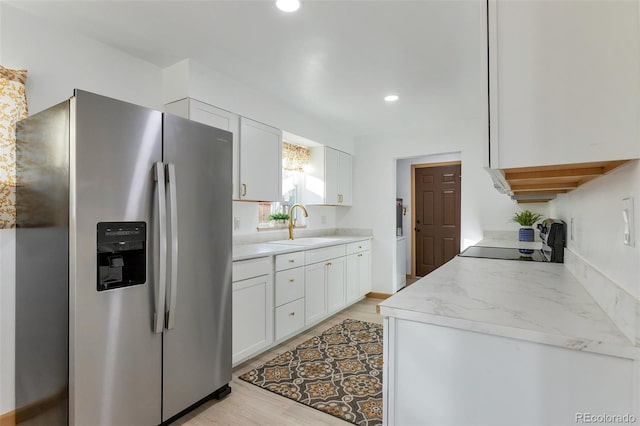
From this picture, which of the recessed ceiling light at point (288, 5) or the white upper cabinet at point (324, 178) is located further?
the white upper cabinet at point (324, 178)

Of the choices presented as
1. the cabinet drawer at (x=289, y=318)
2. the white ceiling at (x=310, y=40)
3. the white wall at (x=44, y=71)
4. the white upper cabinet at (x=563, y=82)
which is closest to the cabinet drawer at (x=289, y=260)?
the cabinet drawer at (x=289, y=318)

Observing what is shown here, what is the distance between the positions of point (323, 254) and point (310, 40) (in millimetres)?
2151

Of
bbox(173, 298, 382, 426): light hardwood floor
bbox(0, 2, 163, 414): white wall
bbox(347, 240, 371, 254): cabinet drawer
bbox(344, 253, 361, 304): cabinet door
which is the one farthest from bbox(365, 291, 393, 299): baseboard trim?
bbox(0, 2, 163, 414): white wall

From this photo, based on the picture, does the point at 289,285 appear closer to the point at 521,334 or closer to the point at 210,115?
the point at 210,115

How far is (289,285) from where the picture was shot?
9.99 feet

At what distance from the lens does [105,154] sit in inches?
60.4

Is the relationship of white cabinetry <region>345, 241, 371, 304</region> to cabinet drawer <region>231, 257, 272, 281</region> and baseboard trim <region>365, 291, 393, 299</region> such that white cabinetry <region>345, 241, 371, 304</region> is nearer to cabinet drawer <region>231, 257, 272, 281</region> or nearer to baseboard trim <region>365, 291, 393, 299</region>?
baseboard trim <region>365, 291, 393, 299</region>

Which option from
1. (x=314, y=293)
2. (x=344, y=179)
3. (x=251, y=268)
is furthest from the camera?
(x=344, y=179)

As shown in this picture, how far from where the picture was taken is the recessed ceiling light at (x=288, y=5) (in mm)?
1782

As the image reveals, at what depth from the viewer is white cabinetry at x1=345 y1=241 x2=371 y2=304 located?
414 centimetres

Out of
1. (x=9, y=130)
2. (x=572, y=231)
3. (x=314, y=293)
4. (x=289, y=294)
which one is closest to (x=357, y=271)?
(x=314, y=293)

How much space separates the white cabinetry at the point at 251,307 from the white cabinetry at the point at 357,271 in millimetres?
1522

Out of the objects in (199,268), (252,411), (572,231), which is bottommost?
(252,411)

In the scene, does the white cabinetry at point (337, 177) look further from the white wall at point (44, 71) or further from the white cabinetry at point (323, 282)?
the white wall at point (44, 71)
